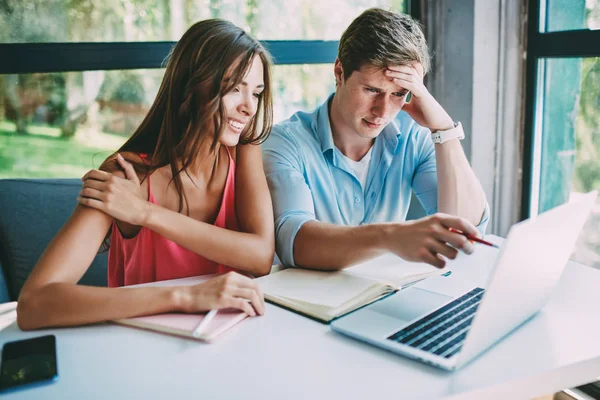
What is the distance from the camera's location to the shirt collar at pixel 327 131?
5.37 feet

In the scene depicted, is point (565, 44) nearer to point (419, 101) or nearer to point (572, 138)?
point (572, 138)

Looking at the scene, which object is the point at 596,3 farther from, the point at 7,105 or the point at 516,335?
the point at 7,105

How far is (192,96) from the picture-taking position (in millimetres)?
1362

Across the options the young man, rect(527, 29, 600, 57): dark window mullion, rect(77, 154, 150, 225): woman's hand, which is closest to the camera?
rect(77, 154, 150, 225): woman's hand

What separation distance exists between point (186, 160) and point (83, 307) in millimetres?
518

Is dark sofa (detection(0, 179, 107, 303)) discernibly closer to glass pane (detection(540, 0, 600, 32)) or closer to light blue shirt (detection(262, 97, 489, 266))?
light blue shirt (detection(262, 97, 489, 266))

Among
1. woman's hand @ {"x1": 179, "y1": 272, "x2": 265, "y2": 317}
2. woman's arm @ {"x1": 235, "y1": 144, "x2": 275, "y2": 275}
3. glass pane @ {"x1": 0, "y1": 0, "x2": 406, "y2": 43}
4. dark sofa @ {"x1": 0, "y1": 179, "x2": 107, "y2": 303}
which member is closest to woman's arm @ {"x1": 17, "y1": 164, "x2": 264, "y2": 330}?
woman's hand @ {"x1": 179, "y1": 272, "x2": 265, "y2": 317}

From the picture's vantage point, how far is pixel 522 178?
247cm

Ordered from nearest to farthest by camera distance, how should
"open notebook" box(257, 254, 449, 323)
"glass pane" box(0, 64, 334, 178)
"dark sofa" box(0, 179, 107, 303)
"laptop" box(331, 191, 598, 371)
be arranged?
"laptop" box(331, 191, 598, 371) < "open notebook" box(257, 254, 449, 323) < "dark sofa" box(0, 179, 107, 303) < "glass pane" box(0, 64, 334, 178)

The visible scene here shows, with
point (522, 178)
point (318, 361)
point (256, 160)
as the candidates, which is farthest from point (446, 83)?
point (318, 361)

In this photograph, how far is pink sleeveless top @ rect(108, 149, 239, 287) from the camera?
1.36 meters

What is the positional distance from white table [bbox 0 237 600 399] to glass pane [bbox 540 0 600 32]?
1484mm

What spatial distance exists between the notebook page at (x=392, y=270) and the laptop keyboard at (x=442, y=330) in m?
0.16

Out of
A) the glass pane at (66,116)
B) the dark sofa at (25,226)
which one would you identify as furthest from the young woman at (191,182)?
the glass pane at (66,116)
